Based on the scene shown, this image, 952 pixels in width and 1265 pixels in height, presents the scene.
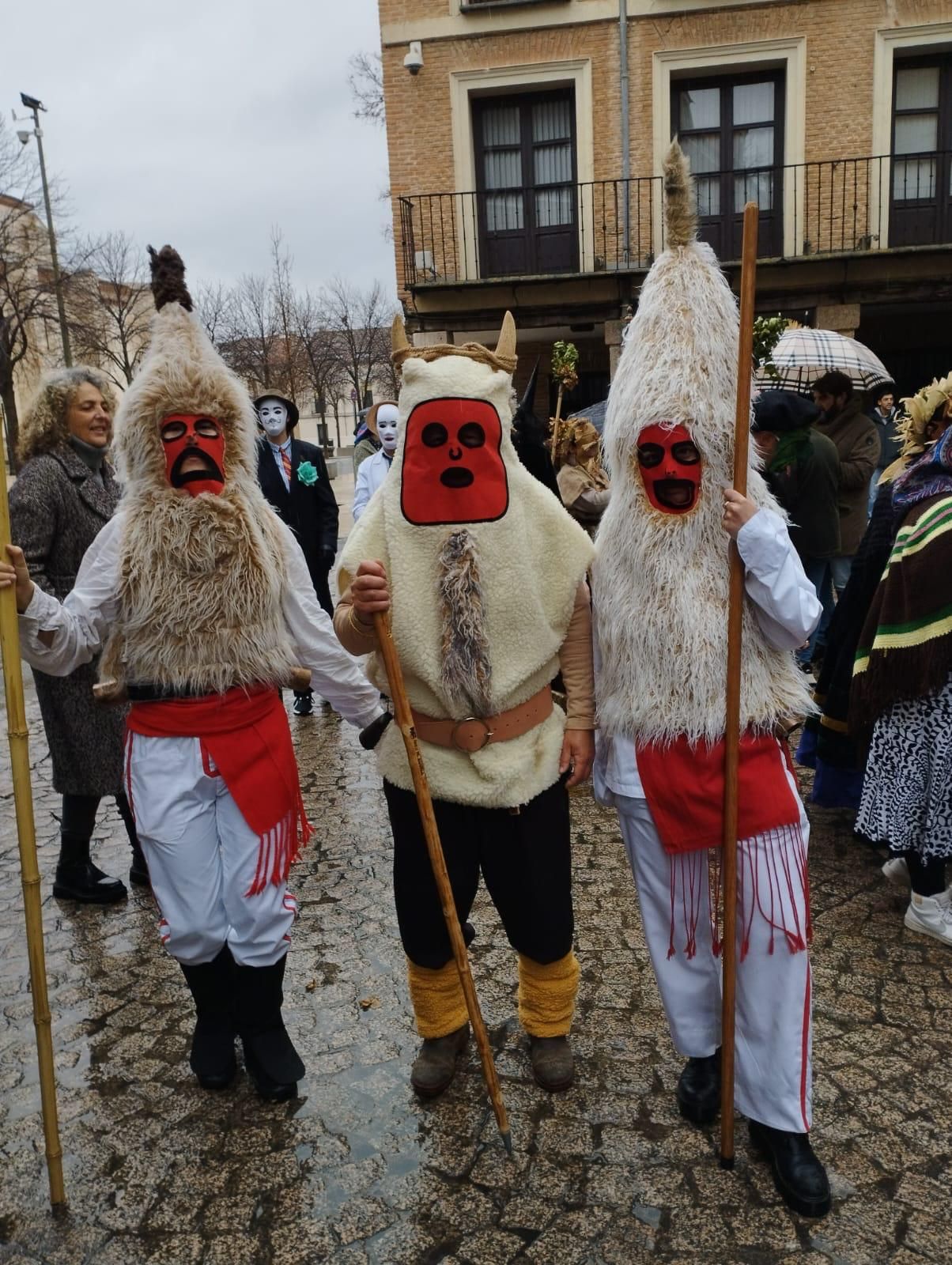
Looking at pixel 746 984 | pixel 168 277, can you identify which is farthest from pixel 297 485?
pixel 746 984

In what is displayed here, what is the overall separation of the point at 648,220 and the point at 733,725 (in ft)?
45.3

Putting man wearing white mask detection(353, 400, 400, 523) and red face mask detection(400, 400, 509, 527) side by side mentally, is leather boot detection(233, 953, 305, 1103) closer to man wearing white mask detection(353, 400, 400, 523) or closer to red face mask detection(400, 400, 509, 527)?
red face mask detection(400, 400, 509, 527)

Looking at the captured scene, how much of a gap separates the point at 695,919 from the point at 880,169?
14.5m

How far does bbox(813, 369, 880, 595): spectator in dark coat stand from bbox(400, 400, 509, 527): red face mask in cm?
467

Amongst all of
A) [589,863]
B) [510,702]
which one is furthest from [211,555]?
[589,863]

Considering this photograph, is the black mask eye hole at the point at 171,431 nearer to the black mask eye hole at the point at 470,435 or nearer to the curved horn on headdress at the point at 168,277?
the curved horn on headdress at the point at 168,277

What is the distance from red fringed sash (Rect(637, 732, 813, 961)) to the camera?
2.27 meters

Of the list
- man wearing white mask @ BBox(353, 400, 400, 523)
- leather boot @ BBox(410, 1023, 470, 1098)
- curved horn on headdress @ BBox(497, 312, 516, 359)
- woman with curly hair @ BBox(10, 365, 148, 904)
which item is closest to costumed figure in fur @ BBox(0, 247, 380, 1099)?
leather boot @ BBox(410, 1023, 470, 1098)

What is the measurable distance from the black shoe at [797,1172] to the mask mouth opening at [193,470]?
7.29ft

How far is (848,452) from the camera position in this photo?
6.65 m

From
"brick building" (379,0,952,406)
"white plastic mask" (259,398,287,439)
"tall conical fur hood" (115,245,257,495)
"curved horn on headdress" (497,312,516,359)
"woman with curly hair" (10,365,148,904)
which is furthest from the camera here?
"brick building" (379,0,952,406)

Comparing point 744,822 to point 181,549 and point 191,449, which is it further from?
point 191,449

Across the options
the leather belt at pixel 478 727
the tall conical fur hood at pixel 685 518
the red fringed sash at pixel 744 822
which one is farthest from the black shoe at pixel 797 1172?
the leather belt at pixel 478 727

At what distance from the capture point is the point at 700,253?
2.34 m
